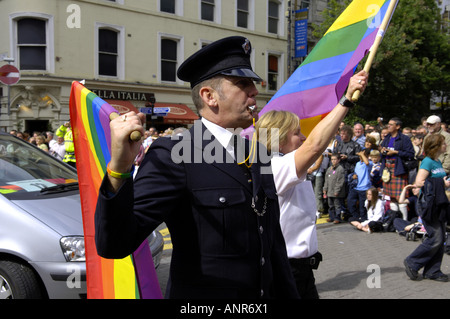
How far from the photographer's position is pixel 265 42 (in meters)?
27.6

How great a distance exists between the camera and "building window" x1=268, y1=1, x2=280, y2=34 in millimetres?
27828

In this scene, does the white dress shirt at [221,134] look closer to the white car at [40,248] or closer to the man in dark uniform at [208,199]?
the man in dark uniform at [208,199]

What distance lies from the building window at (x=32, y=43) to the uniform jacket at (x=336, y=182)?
50.6 ft

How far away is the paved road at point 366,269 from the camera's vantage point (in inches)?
214

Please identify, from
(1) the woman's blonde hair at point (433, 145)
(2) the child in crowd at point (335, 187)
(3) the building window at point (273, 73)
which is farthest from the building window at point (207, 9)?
(1) the woman's blonde hair at point (433, 145)

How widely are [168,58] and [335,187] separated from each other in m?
16.6

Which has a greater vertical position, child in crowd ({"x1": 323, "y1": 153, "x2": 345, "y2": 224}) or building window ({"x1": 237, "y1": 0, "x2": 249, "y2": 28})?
building window ({"x1": 237, "y1": 0, "x2": 249, "y2": 28})

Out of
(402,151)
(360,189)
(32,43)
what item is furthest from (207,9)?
(402,151)

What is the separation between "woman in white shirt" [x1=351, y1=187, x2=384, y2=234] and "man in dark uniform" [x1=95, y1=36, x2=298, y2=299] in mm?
6996

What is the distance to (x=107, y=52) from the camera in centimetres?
2212

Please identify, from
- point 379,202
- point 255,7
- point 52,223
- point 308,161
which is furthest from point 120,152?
point 255,7

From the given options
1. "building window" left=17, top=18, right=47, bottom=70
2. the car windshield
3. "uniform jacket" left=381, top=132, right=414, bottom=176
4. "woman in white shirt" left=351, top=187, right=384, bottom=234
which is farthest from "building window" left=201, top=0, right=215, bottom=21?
the car windshield

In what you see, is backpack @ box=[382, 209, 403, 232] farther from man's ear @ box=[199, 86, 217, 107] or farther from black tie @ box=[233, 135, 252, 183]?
man's ear @ box=[199, 86, 217, 107]

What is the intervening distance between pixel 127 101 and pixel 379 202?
638 inches
